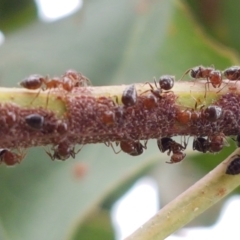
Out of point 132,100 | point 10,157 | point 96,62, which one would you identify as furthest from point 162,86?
point 96,62

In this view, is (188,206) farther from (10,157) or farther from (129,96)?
(10,157)

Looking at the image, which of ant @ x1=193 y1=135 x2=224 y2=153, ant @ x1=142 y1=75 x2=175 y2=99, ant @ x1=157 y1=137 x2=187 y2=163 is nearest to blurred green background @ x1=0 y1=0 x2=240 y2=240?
ant @ x1=157 y1=137 x2=187 y2=163

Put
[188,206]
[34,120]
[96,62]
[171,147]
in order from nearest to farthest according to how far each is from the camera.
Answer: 1. [34,120]
2. [188,206]
3. [171,147]
4. [96,62]

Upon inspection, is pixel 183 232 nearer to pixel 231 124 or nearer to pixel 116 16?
pixel 116 16

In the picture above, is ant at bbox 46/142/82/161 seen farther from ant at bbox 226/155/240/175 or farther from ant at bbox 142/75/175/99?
ant at bbox 226/155/240/175

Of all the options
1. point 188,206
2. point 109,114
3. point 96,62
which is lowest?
point 188,206

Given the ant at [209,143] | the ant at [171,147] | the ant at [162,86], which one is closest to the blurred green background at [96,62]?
the ant at [171,147]
